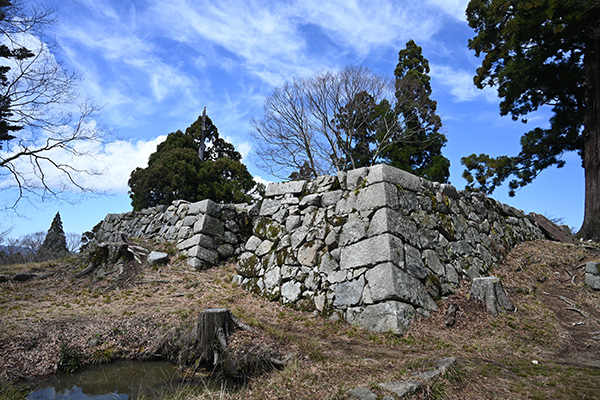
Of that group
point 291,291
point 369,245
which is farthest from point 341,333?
point 291,291

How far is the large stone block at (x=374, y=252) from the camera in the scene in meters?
5.66

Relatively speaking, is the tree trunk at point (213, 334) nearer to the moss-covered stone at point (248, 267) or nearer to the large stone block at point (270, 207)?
the moss-covered stone at point (248, 267)

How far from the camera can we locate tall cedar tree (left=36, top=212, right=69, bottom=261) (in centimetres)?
1718

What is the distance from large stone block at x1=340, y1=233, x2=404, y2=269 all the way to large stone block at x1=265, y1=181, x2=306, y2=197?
85.2 inches

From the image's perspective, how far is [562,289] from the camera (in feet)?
23.0

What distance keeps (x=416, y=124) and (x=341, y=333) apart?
41.6 ft

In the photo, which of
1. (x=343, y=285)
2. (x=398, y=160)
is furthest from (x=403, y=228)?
(x=398, y=160)

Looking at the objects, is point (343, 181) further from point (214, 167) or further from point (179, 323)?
point (214, 167)

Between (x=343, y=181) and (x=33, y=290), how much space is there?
776 cm

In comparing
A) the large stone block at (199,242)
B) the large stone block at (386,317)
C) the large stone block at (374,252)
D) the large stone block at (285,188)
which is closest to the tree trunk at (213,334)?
the large stone block at (386,317)

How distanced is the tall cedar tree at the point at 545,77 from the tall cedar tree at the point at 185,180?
10.5 meters

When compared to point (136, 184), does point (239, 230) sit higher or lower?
lower

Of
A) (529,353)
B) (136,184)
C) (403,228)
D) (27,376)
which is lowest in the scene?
(27,376)

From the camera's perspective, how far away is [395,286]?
5.41 meters
